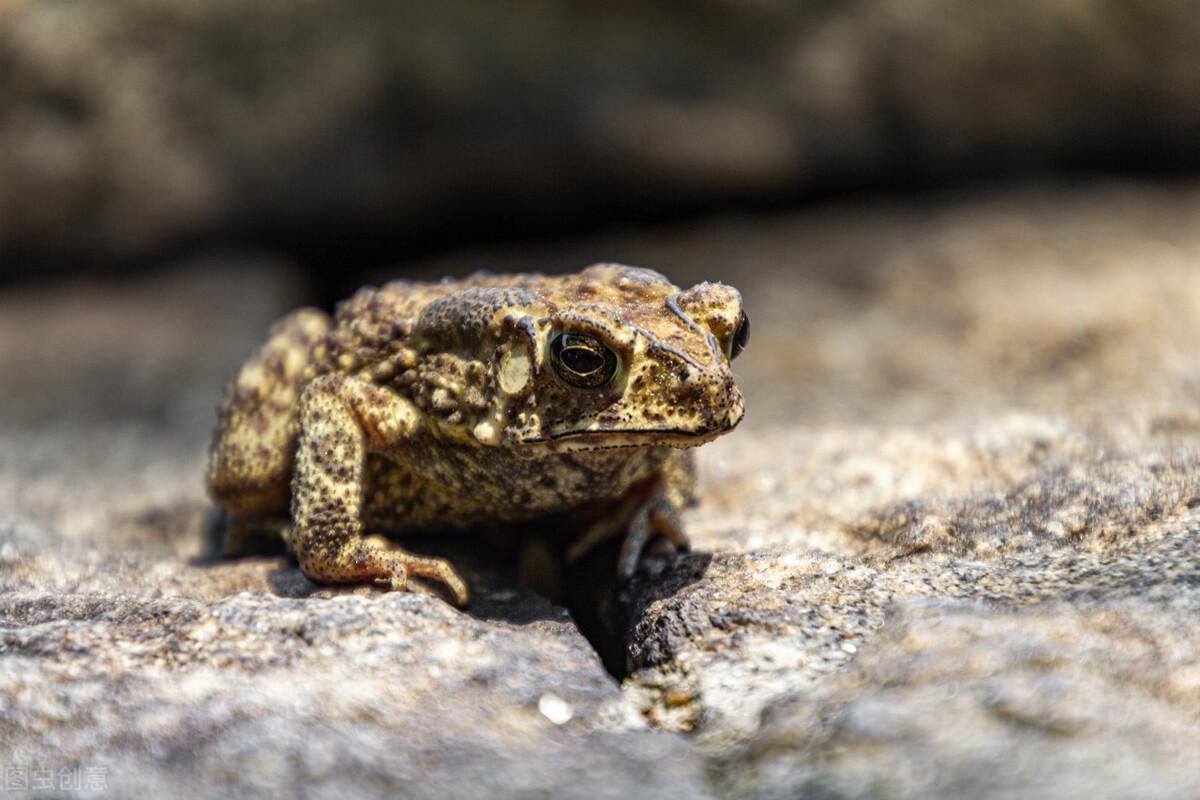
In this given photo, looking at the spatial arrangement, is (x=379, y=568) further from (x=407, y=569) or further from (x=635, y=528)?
(x=635, y=528)

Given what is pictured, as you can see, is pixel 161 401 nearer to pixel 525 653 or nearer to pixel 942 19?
pixel 525 653

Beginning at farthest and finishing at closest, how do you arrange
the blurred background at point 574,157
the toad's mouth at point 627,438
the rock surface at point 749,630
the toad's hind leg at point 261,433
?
the blurred background at point 574,157 < the toad's hind leg at point 261,433 < the toad's mouth at point 627,438 < the rock surface at point 749,630

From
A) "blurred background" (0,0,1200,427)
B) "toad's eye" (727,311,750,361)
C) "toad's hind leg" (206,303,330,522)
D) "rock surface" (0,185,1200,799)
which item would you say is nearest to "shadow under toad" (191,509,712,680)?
"rock surface" (0,185,1200,799)

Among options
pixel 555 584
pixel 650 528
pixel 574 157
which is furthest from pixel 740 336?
pixel 574 157

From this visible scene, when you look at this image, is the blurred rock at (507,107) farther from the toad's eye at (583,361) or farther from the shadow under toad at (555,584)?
the toad's eye at (583,361)

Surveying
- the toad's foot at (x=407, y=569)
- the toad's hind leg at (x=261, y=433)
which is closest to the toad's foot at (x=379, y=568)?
the toad's foot at (x=407, y=569)

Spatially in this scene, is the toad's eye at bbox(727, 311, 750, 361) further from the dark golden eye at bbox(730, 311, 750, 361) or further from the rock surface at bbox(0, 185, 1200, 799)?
the rock surface at bbox(0, 185, 1200, 799)
